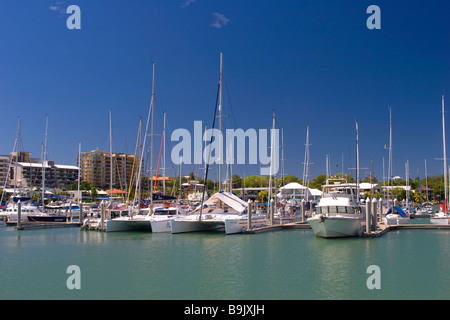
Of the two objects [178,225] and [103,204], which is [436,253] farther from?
[103,204]

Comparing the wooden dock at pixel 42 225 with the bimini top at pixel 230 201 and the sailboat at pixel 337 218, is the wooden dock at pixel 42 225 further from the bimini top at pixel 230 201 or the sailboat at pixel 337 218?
the sailboat at pixel 337 218

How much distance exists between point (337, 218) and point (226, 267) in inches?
600

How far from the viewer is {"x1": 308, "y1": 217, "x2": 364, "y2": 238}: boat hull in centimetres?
3675

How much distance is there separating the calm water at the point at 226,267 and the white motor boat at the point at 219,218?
2.03 meters

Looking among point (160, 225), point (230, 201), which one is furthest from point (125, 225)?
point (230, 201)

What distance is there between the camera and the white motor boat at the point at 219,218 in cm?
4197

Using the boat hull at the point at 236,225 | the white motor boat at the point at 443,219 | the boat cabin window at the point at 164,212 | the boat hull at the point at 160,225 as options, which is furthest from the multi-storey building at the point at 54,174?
the white motor boat at the point at 443,219

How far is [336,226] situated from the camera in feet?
121

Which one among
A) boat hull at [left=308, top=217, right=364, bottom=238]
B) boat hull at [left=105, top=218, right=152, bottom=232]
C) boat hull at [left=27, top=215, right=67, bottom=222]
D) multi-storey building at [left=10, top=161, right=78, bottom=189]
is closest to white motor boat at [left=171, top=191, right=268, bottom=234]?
boat hull at [left=105, top=218, right=152, bottom=232]

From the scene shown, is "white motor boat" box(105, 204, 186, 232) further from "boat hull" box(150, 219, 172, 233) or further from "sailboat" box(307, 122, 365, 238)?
"sailboat" box(307, 122, 365, 238)
